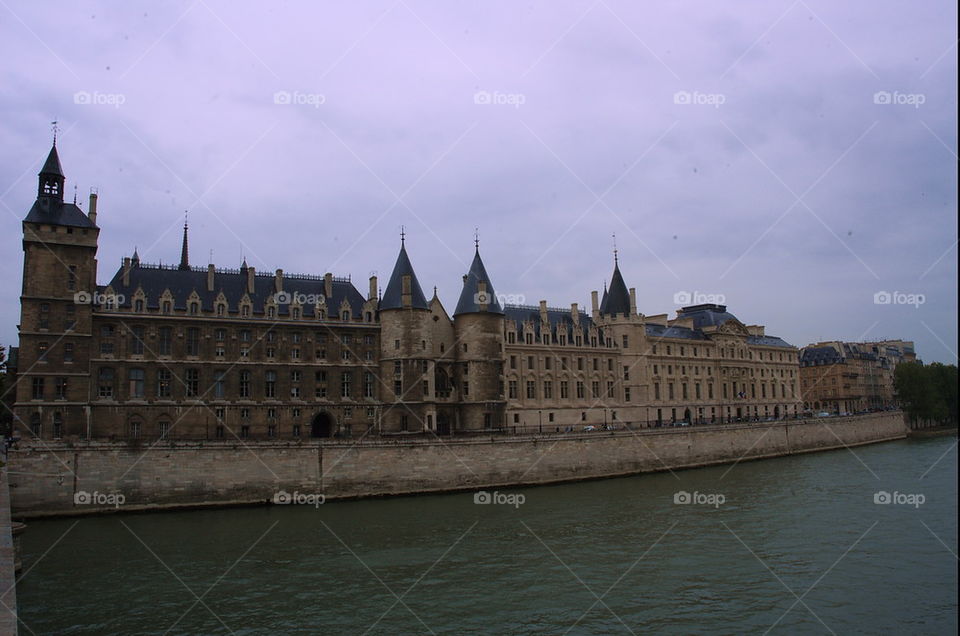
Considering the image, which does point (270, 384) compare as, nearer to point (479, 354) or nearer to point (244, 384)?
point (244, 384)

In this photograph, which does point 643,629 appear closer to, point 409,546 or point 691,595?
point 691,595

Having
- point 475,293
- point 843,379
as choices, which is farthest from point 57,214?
point 843,379

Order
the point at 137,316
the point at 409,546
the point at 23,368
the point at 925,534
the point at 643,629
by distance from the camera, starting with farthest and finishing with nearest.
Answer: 1. the point at 137,316
2. the point at 23,368
3. the point at 409,546
4. the point at 925,534
5. the point at 643,629

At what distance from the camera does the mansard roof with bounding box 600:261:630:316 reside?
247ft

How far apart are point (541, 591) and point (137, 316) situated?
37.6 meters

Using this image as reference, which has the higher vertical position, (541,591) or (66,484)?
(66,484)

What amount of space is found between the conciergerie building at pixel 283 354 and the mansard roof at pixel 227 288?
12cm

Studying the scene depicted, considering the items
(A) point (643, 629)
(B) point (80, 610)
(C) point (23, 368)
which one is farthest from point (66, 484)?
(A) point (643, 629)

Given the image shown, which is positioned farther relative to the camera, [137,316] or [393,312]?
[393,312]

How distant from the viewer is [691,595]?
22641 millimetres
